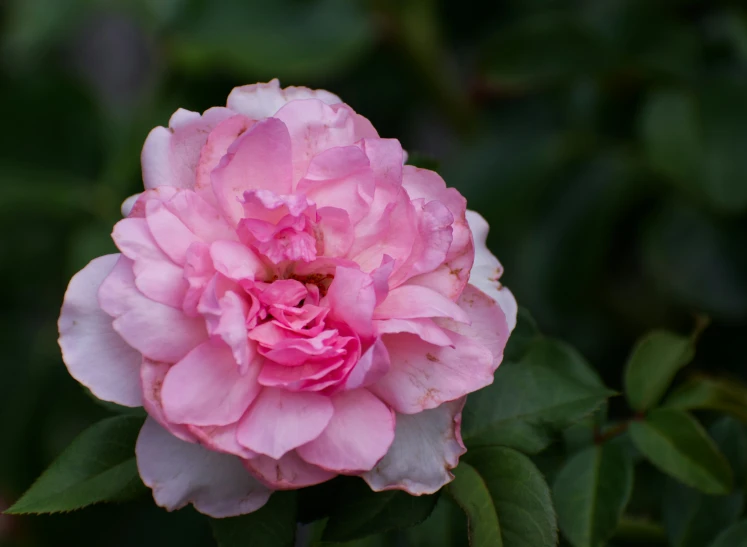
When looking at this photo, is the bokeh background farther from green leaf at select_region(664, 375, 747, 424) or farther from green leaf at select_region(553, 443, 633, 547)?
green leaf at select_region(553, 443, 633, 547)

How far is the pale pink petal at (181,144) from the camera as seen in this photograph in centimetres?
54

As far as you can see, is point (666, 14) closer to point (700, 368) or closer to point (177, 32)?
point (700, 368)

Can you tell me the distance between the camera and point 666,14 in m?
1.31

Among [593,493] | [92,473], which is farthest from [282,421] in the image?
[593,493]

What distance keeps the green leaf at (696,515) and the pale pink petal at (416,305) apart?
1.09 ft

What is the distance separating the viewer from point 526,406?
23.3 inches

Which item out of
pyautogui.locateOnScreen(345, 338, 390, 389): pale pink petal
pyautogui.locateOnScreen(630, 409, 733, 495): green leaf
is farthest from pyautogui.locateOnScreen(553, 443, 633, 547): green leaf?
pyautogui.locateOnScreen(345, 338, 390, 389): pale pink petal

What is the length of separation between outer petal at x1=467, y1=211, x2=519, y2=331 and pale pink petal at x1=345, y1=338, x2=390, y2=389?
0.33 ft

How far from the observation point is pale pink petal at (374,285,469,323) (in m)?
0.49

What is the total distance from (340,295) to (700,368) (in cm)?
97

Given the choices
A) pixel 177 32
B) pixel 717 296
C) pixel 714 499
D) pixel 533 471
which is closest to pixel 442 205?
pixel 533 471

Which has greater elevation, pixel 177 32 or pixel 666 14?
pixel 666 14

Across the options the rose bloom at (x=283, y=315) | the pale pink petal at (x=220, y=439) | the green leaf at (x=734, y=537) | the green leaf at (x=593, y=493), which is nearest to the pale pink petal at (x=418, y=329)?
the rose bloom at (x=283, y=315)

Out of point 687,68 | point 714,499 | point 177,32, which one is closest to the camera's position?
point 714,499
